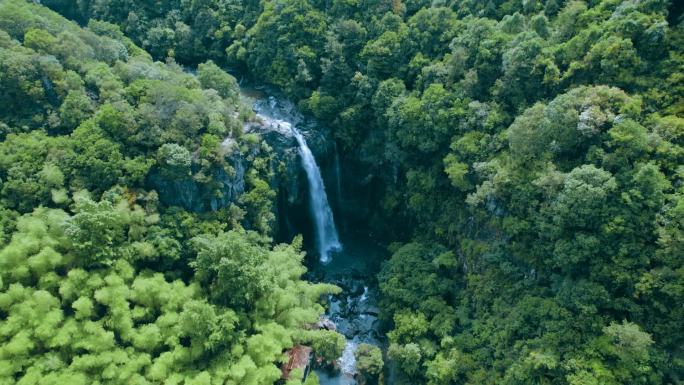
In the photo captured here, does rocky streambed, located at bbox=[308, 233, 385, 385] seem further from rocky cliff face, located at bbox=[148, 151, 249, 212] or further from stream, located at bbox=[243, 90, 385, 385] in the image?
rocky cliff face, located at bbox=[148, 151, 249, 212]

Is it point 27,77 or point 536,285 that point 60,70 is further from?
point 536,285

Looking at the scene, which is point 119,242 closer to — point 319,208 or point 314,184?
point 314,184

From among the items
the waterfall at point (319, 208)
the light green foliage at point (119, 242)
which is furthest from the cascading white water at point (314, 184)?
the light green foliage at point (119, 242)

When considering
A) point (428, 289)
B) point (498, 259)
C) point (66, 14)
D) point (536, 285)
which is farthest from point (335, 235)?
point (66, 14)

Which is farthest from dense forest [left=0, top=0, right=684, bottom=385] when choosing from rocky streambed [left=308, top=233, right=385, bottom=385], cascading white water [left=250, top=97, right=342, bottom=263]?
cascading white water [left=250, top=97, right=342, bottom=263]

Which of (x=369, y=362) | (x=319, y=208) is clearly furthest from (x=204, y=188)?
(x=369, y=362)

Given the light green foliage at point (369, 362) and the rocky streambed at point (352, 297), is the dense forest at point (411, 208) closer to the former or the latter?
the light green foliage at point (369, 362)
